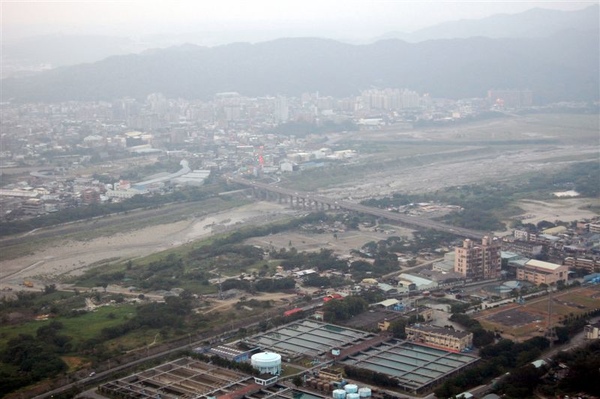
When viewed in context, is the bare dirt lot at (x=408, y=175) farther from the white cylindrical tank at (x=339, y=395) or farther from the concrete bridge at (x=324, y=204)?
the white cylindrical tank at (x=339, y=395)

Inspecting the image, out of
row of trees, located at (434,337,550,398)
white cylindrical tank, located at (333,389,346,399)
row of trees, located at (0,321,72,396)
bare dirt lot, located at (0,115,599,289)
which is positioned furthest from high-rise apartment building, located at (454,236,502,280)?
row of trees, located at (0,321,72,396)

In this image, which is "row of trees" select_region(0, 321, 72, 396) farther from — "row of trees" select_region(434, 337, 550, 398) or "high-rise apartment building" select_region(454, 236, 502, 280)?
"high-rise apartment building" select_region(454, 236, 502, 280)

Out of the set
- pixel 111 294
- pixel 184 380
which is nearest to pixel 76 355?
pixel 184 380

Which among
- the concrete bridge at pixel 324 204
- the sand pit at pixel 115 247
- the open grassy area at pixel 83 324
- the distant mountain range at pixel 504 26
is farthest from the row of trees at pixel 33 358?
the distant mountain range at pixel 504 26

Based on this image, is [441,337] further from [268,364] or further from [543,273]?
[543,273]

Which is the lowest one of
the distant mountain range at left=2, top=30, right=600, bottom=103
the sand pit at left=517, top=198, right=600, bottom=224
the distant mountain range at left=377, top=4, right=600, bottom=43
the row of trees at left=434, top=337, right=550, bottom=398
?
the sand pit at left=517, top=198, right=600, bottom=224

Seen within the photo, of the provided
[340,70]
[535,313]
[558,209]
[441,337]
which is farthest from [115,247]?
[340,70]
